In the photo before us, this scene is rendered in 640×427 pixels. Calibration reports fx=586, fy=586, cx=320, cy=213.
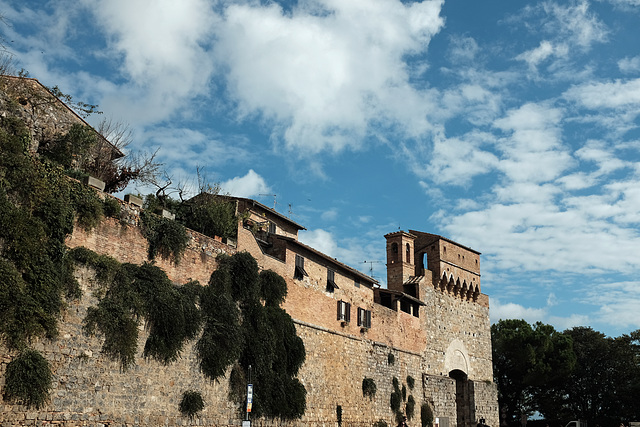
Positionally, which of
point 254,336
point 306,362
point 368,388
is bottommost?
point 368,388

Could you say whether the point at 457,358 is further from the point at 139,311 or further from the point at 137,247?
the point at 139,311

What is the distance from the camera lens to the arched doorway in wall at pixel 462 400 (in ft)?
140

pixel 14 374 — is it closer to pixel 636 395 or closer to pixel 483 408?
pixel 483 408

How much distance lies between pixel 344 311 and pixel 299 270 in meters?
4.75

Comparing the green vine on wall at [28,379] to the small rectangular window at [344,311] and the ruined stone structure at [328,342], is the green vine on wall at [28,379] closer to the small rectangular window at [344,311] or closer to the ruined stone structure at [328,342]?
the ruined stone structure at [328,342]

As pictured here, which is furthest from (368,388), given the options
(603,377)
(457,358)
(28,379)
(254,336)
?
(603,377)

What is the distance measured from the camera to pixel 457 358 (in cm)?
4231

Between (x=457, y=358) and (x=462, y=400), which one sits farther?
(x=462, y=400)

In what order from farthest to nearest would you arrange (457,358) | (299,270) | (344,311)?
1. (457,358)
2. (344,311)
3. (299,270)

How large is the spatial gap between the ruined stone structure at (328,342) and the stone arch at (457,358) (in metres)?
0.07

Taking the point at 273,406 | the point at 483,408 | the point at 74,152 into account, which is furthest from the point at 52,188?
the point at 483,408

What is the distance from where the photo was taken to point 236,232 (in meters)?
25.5

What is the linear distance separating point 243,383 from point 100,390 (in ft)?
21.6

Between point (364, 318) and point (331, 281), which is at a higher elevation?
point (331, 281)
